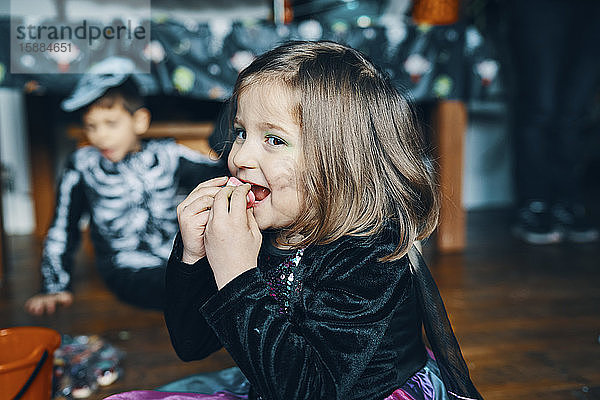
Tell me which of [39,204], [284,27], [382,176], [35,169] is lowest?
[39,204]

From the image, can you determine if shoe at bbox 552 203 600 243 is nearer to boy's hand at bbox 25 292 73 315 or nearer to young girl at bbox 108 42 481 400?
young girl at bbox 108 42 481 400

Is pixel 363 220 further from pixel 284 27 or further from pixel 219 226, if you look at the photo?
pixel 284 27

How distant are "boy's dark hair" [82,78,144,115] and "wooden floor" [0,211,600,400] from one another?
1.72 ft

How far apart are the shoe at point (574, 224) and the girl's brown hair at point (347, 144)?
162 cm

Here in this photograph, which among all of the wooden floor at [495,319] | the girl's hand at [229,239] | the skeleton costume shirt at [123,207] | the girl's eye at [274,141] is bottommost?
the wooden floor at [495,319]

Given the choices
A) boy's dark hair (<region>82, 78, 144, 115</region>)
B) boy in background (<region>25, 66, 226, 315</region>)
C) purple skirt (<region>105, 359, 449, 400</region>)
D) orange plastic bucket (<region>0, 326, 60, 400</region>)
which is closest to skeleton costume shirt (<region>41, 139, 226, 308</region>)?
boy in background (<region>25, 66, 226, 315</region>)

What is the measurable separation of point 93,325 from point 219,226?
2.93 feet

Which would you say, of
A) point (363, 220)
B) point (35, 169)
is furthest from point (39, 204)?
point (363, 220)

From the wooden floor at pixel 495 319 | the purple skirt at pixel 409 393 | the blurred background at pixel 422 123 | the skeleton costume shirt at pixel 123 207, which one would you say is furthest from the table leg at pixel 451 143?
the purple skirt at pixel 409 393

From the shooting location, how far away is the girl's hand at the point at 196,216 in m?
0.62

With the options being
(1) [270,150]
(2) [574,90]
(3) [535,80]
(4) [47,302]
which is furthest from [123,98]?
(2) [574,90]

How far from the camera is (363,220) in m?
0.66

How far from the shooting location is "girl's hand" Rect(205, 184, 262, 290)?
59cm

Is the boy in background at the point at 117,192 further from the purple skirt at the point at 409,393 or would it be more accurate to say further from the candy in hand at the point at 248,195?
the candy in hand at the point at 248,195
